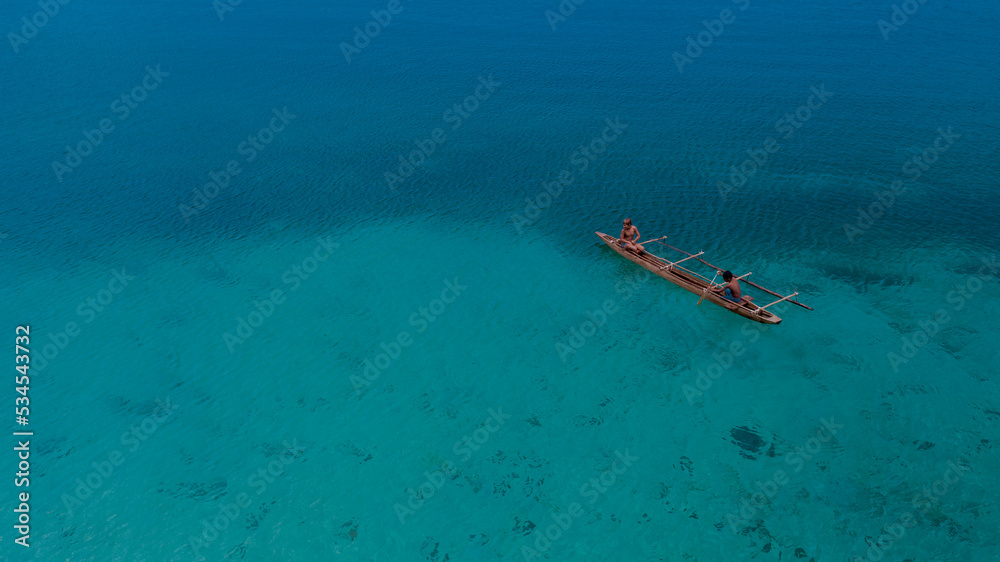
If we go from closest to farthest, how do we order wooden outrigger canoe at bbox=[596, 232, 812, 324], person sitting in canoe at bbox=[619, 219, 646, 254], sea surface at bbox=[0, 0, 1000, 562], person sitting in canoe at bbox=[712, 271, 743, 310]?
sea surface at bbox=[0, 0, 1000, 562] → wooden outrigger canoe at bbox=[596, 232, 812, 324] → person sitting in canoe at bbox=[712, 271, 743, 310] → person sitting in canoe at bbox=[619, 219, 646, 254]

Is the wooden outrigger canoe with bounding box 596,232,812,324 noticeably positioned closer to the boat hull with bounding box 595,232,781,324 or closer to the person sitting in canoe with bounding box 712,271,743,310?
the boat hull with bounding box 595,232,781,324

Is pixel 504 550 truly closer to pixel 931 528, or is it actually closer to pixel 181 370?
pixel 931 528

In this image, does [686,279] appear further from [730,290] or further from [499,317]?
[499,317]

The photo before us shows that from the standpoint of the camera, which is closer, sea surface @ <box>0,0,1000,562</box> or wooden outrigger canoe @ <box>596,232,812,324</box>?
sea surface @ <box>0,0,1000,562</box>

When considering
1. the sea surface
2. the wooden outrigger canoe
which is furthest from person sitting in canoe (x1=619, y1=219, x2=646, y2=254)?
the sea surface

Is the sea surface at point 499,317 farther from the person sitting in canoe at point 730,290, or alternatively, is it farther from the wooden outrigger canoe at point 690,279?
the person sitting in canoe at point 730,290

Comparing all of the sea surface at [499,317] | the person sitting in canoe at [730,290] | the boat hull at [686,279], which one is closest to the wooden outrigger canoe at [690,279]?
the boat hull at [686,279]

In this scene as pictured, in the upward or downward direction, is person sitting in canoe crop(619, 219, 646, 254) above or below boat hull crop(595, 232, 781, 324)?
above
